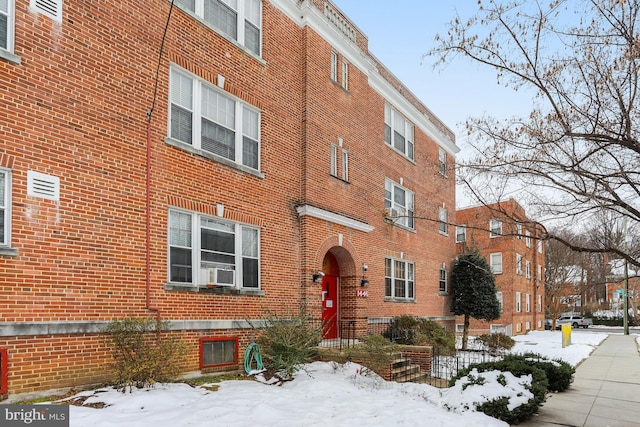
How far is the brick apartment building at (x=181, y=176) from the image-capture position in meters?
7.77

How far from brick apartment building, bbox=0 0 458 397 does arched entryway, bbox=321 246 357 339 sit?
62 mm

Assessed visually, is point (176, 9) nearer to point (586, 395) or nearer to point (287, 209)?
point (287, 209)

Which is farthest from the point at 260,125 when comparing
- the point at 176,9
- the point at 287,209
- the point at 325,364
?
the point at 325,364

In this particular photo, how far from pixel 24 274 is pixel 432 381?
9547 mm

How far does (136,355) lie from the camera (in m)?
8.38

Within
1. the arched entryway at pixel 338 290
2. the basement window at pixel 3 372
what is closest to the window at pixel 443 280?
the arched entryway at pixel 338 290

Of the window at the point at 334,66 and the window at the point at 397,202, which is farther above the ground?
the window at the point at 334,66

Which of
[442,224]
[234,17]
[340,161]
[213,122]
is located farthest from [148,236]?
[442,224]

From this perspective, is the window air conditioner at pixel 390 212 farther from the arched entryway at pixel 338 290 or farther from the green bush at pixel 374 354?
the green bush at pixel 374 354

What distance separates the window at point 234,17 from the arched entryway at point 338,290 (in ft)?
22.4

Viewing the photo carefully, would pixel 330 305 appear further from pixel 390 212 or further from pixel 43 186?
pixel 43 186

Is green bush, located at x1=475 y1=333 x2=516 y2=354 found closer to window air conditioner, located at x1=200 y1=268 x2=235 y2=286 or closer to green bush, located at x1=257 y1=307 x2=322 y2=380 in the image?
green bush, located at x1=257 y1=307 x2=322 y2=380

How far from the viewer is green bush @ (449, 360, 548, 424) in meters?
8.12

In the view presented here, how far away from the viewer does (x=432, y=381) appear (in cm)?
1227
